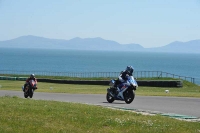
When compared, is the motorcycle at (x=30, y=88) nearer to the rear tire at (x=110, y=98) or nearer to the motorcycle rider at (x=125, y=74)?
the rear tire at (x=110, y=98)

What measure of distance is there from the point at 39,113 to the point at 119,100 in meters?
10.1

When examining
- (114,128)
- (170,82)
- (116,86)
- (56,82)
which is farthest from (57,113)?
(56,82)

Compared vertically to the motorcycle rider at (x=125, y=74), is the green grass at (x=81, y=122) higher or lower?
lower

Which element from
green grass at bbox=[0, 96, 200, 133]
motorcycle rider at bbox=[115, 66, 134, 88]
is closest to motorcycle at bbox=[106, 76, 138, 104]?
motorcycle rider at bbox=[115, 66, 134, 88]

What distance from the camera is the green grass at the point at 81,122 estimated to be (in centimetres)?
1066

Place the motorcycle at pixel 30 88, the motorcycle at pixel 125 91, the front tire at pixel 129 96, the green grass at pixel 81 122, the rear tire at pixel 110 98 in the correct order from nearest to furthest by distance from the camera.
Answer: the green grass at pixel 81 122 → the motorcycle at pixel 125 91 → the front tire at pixel 129 96 → the rear tire at pixel 110 98 → the motorcycle at pixel 30 88

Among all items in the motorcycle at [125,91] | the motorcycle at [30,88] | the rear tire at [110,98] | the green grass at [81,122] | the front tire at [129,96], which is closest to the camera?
the green grass at [81,122]

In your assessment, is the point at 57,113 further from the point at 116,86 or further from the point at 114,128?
the point at 116,86

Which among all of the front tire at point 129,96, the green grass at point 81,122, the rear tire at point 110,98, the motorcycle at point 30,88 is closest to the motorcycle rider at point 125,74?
the front tire at point 129,96

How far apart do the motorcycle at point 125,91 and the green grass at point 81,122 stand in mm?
6726

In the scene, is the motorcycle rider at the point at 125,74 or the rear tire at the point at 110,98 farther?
the rear tire at the point at 110,98

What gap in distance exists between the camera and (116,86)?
20.9 m

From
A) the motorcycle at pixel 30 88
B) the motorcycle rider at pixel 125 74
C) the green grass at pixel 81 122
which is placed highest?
the motorcycle rider at pixel 125 74

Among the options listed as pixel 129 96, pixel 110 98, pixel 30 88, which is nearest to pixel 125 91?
pixel 129 96
